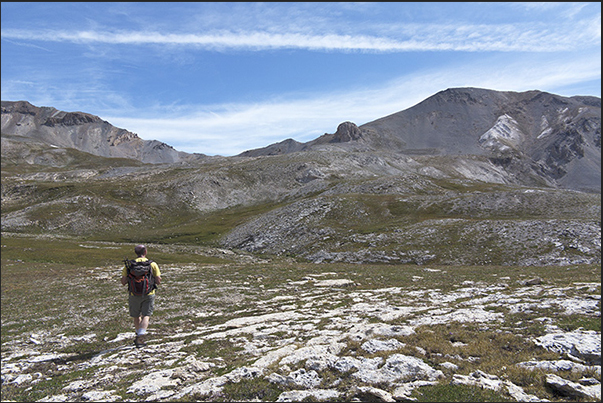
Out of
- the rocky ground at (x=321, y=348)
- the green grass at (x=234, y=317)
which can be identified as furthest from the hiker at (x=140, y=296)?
the green grass at (x=234, y=317)

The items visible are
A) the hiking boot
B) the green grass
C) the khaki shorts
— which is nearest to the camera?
→ the green grass

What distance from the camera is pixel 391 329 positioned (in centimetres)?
1593

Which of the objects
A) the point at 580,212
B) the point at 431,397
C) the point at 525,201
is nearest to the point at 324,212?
the point at 525,201

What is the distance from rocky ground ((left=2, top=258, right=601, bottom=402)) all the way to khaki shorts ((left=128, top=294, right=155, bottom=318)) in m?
1.57

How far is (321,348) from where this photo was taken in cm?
1380

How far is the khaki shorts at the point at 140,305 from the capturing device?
55.0 ft

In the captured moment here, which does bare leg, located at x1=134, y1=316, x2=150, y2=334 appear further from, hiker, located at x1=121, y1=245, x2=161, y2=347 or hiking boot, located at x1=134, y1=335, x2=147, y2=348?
hiking boot, located at x1=134, y1=335, x2=147, y2=348

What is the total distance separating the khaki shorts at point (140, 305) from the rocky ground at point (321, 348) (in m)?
1.57

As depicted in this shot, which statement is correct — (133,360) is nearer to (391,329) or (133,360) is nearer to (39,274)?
(391,329)

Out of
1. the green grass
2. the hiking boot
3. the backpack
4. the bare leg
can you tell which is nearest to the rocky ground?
the green grass

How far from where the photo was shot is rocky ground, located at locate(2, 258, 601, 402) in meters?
10.5

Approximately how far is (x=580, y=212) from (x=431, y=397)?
284 ft

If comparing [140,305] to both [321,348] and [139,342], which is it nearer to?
[139,342]

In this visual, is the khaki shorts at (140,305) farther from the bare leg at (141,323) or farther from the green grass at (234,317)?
the green grass at (234,317)
